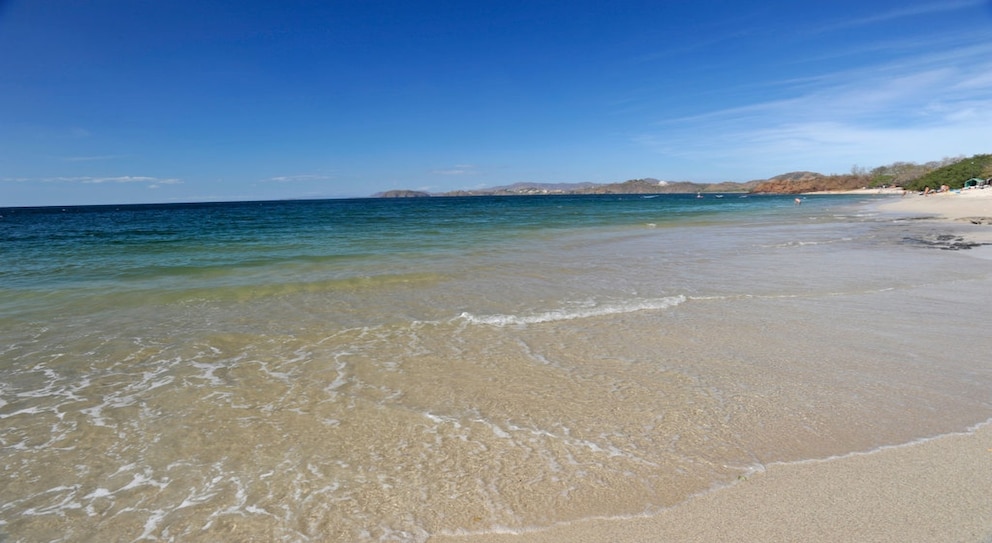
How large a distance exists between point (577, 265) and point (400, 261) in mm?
5496

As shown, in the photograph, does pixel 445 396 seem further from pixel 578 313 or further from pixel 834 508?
pixel 578 313

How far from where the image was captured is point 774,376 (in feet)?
18.0

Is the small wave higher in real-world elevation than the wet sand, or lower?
higher

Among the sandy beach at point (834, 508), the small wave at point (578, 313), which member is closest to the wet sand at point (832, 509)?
the sandy beach at point (834, 508)

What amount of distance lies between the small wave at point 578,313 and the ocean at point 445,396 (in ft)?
0.26

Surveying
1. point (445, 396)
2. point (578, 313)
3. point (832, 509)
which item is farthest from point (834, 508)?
point (578, 313)

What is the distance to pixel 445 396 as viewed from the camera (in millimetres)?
5141

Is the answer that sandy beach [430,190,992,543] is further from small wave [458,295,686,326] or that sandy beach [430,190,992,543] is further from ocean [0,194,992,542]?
small wave [458,295,686,326]

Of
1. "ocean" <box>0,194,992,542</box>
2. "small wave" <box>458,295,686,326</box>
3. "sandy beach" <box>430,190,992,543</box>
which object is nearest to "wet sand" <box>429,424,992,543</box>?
"sandy beach" <box>430,190,992,543</box>

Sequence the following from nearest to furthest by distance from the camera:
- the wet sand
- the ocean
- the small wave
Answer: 1. the wet sand
2. the ocean
3. the small wave

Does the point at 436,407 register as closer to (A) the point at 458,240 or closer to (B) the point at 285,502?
(B) the point at 285,502

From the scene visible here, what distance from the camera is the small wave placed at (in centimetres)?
807

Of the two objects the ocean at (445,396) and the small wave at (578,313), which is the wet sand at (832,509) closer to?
the ocean at (445,396)

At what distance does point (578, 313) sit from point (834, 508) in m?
5.50
